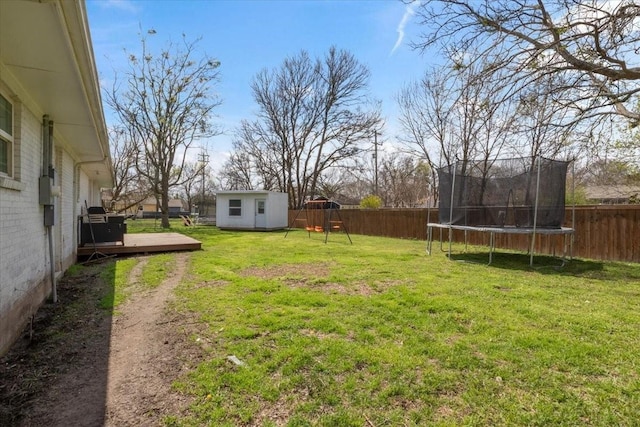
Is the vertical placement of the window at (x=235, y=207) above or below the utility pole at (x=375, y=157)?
below

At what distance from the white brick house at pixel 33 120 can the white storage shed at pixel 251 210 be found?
1399 cm

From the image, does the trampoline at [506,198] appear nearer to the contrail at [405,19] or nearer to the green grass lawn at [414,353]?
the green grass lawn at [414,353]

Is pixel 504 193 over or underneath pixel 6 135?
underneath

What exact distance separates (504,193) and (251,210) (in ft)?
46.7

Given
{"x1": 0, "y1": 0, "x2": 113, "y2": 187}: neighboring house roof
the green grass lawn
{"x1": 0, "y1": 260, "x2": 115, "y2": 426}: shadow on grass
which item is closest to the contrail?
the green grass lawn

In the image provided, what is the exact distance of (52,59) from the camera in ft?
9.78

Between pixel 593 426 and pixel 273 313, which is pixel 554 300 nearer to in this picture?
pixel 593 426

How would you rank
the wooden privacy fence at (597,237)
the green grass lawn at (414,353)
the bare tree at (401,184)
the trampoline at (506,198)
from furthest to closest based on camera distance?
the bare tree at (401,184)
the wooden privacy fence at (597,237)
the trampoline at (506,198)
the green grass lawn at (414,353)

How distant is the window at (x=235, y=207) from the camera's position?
20.5 m

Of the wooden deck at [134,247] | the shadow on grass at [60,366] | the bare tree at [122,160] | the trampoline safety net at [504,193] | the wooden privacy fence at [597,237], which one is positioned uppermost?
the bare tree at [122,160]

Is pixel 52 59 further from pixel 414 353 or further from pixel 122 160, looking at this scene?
pixel 122 160

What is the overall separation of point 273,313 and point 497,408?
2.36 m

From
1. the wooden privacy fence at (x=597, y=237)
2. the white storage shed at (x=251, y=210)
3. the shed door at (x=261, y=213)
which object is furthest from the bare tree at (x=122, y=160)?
the wooden privacy fence at (x=597, y=237)

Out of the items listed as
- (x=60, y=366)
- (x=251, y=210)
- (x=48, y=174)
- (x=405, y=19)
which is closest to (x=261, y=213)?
(x=251, y=210)
